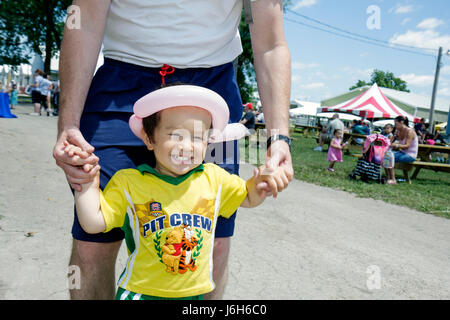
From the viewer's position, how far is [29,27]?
2620cm

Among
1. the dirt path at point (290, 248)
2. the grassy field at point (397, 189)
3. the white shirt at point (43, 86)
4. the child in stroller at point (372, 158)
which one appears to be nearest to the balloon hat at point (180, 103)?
the dirt path at point (290, 248)

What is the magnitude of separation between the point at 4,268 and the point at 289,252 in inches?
85.0

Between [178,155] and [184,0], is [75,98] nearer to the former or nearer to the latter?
[178,155]

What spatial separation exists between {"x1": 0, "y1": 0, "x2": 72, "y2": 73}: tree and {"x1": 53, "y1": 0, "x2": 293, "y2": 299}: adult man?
86.0 feet

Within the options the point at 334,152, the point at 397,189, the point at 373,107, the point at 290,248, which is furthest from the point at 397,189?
the point at 373,107

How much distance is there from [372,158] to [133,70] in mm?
A: 7277

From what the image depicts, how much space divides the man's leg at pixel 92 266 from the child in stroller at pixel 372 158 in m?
7.35

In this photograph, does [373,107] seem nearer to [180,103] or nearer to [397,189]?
[397,189]

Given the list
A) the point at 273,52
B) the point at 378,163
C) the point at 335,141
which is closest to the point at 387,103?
the point at 335,141

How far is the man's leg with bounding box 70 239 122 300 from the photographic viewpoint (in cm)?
145

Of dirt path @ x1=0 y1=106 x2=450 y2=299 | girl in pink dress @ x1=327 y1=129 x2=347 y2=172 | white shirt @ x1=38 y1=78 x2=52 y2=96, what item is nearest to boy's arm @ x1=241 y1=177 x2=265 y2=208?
dirt path @ x1=0 y1=106 x2=450 y2=299

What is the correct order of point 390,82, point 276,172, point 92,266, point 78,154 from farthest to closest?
1. point 390,82
2. point 92,266
3. point 276,172
4. point 78,154

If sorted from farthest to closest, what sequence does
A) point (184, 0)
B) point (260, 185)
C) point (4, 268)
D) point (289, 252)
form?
point (289, 252) < point (4, 268) < point (184, 0) < point (260, 185)

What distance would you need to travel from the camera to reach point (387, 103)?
1844cm
